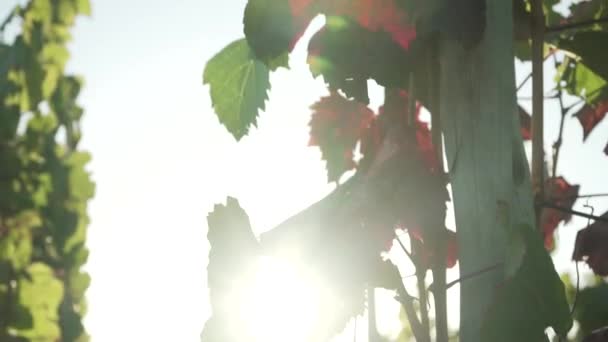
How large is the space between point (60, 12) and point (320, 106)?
1.21 feet

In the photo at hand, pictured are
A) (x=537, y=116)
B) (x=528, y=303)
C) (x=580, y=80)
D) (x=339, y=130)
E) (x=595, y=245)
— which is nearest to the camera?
(x=528, y=303)

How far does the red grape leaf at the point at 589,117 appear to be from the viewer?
94 centimetres

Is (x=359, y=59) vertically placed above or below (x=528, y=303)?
above

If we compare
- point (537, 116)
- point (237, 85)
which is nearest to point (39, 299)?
point (237, 85)

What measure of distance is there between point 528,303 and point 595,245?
0.89ft

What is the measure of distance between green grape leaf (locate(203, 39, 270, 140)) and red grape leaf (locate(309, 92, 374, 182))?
0.64ft

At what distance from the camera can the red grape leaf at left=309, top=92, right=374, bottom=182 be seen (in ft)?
3.23

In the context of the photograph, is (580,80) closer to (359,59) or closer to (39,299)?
(359,59)

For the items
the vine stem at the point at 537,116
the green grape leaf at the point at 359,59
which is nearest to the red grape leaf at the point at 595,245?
the vine stem at the point at 537,116

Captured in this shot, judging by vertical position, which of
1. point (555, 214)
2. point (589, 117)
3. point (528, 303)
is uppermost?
point (589, 117)

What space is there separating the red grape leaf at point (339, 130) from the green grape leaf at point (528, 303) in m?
0.44

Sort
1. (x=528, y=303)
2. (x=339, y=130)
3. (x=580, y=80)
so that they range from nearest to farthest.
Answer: (x=528, y=303) → (x=580, y=80) → (x=339, y=130)

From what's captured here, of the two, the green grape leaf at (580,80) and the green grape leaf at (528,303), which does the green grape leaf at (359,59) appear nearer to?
the green grape leaf at (528,303)

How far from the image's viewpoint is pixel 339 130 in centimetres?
102
